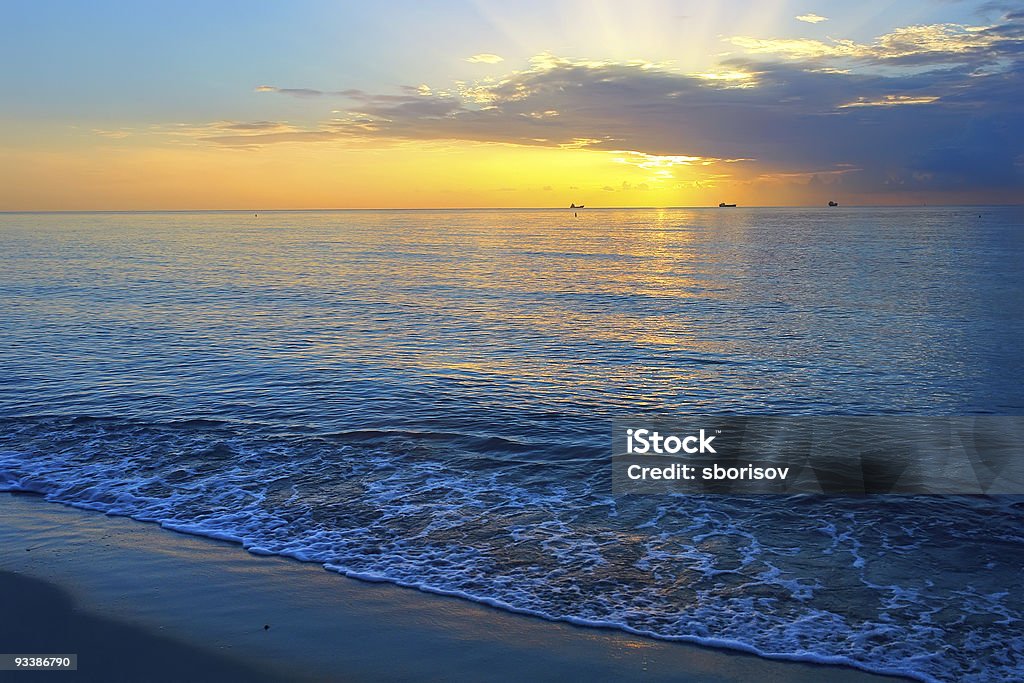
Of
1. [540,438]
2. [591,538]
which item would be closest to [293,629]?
[591,538]

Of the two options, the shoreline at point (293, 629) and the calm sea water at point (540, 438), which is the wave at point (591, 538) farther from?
the shoreline at point (293, 629)

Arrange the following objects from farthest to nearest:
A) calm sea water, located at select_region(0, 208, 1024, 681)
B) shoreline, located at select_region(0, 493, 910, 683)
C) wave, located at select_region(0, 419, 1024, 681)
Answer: calm sea water, located at select_region(0, 208, 1024, 681), wave, located at select_region(0, 419, 1024, 681), shoreline, located at select_region(0, 493, 910, 683)

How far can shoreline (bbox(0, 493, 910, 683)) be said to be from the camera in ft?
24.6

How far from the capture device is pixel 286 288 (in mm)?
47531

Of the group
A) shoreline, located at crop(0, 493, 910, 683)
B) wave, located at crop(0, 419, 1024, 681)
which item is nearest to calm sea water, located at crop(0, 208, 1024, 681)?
wave, located at crop(0, 419, 1024, 681)

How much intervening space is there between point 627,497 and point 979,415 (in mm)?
10690

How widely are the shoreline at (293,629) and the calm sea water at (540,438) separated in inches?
15.8

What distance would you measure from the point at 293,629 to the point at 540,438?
8.85 metres

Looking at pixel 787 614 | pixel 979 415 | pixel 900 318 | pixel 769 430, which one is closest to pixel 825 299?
pixel 900 318

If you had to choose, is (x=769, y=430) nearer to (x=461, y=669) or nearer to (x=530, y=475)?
(x=530, y=475)

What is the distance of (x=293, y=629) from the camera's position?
8.21m

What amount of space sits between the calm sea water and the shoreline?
0.40m

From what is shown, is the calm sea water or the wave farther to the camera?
the calm sea water

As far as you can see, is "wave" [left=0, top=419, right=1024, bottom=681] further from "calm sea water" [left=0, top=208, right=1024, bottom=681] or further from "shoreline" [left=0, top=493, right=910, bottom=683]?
"shoreline" [left=0, top=493, right=910, bottom=683]
